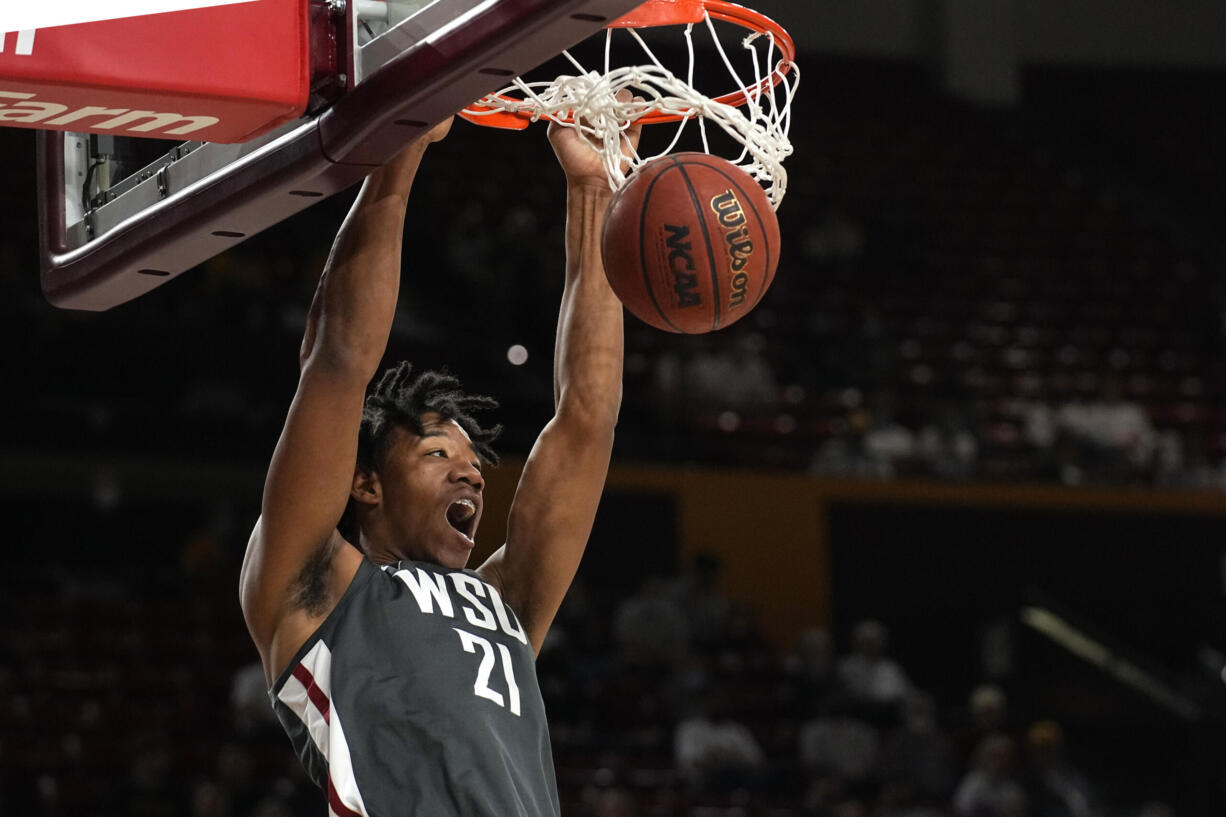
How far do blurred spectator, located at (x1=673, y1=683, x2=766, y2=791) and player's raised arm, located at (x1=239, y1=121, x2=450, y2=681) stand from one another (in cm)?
568

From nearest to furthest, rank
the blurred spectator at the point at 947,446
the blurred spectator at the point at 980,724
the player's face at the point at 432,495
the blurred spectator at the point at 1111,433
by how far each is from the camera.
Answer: the player's face at the point at 432,495 < the blurred spectator at the point at 980,724 < the blurred spectator at the point at 947,446 < the blurred spectator at the point at 1111,433

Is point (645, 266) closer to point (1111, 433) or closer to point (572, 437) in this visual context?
point (572, 437)

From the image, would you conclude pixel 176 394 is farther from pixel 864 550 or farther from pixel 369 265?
pixel 369 265

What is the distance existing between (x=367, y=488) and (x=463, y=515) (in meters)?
0.19

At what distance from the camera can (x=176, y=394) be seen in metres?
9.76

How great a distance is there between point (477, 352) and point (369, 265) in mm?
7419

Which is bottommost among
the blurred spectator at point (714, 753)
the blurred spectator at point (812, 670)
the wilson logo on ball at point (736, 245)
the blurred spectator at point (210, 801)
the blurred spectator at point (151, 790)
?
the blurred spectator at point (812, 670)

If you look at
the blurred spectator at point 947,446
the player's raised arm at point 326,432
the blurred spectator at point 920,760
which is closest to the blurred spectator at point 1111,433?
the blurred spectator at point 947,446

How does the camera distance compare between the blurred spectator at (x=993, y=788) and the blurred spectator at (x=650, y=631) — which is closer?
the blurred spectator at (x=993, y=788)

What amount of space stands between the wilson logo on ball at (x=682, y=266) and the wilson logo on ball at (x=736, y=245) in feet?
0.22

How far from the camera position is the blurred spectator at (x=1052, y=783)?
8609 millimetres

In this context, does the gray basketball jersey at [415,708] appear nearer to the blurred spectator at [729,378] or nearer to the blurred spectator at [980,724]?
the blurred spectator at [980,724]

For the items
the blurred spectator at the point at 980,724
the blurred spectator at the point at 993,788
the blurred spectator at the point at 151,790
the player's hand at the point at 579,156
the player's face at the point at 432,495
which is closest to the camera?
the player's face at the point at 432,495

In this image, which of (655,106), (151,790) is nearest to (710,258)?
(655,106)
